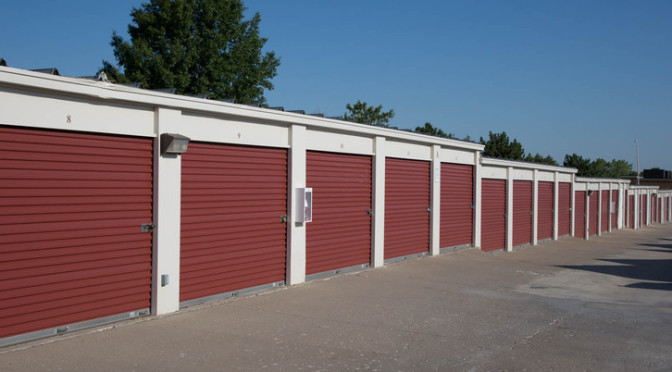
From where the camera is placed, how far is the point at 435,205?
15.6 meters

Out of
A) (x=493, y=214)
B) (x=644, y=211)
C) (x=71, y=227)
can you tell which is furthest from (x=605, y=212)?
(x=71, y=227)

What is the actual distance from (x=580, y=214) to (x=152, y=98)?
26.7m

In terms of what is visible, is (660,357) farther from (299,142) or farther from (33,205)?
(33,205)

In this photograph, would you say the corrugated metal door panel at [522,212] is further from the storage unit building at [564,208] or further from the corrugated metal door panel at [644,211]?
the corrugated metal door panel at [644,211]

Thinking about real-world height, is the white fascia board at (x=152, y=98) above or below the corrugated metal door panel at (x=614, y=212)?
above

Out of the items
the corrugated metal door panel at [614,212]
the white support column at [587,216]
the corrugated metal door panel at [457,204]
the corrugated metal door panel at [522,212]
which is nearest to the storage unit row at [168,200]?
the corrugated metal door panel at [457,204]

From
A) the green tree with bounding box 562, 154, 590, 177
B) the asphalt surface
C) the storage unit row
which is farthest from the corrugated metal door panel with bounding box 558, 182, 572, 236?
the green tree with bounding box 562, 154, 590, 177

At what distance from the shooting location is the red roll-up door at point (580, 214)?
29062mm

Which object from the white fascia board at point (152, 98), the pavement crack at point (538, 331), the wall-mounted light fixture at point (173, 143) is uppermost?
the white fascia board at point (152, 98)

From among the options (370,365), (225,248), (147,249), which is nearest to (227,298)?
(225,248)

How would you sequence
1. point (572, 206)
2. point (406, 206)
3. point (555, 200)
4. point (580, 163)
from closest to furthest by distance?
point (406, 206) < point (555, 200) < point (572, 206) < point (580, 163)

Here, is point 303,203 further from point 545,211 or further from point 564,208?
point 564,208

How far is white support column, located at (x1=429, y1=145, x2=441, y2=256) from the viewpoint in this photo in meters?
15.5

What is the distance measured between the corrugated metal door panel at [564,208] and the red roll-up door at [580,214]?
45.8 inches
